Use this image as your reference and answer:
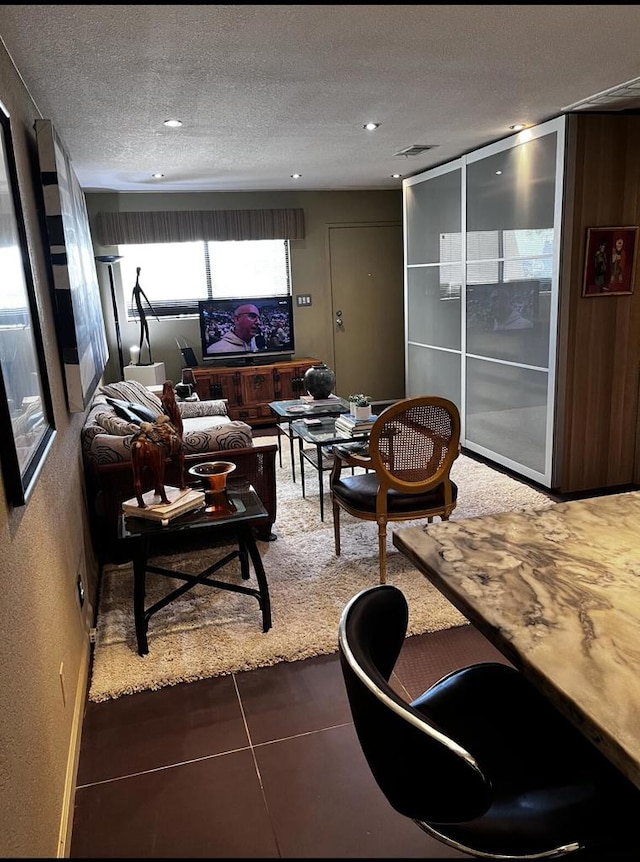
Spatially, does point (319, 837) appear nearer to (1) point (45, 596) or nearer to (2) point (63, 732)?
(2) point (63, 732)

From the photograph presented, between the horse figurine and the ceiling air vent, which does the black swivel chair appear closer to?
the horse figurine

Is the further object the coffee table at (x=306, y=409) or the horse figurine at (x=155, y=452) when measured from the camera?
the coffee table at (x=306, y=409)

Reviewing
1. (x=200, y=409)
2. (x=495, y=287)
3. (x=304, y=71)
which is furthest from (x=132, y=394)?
(x=495, y=287)

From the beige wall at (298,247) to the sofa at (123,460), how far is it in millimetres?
2980

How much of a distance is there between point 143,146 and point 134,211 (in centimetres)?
241

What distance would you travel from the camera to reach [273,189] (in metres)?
6.67

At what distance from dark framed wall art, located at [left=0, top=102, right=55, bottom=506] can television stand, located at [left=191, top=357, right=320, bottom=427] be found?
4.29m

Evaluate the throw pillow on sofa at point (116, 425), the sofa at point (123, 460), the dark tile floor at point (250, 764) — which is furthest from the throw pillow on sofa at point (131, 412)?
the dark tile floor at point (250, 764)

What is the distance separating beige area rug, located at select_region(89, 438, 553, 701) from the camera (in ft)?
8.40

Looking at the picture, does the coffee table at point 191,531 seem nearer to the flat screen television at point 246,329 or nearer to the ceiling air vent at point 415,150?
the ceiling air vent at point 415,150

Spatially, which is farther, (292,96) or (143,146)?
(143,146)

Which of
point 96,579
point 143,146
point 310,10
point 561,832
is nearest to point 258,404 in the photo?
point 143,146

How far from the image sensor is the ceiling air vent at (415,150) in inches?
180

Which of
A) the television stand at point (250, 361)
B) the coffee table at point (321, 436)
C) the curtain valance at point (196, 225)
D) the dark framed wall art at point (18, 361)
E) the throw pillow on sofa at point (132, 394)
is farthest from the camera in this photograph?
the television stand at point (250, 361)
